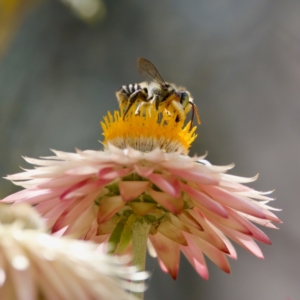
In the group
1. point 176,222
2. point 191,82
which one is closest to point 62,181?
point 176,222

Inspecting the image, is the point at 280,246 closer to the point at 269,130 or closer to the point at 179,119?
the point at 269,130

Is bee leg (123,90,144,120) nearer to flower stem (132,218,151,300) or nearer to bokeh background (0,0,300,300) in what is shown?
flower stem (132,218,151,300)

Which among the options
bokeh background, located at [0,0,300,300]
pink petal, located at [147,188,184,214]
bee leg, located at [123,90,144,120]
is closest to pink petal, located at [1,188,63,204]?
pink petal, located at [147,188,184,214]

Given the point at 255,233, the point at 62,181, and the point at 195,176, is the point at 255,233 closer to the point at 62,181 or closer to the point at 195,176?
the point at 195,176

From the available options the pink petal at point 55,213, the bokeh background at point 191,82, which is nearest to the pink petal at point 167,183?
the pink petal at point 55,213

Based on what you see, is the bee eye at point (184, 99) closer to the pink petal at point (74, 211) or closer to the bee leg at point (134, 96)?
the bee leg at point (134, 96)

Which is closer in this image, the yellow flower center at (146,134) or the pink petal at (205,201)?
the pink petal at (205,201)
